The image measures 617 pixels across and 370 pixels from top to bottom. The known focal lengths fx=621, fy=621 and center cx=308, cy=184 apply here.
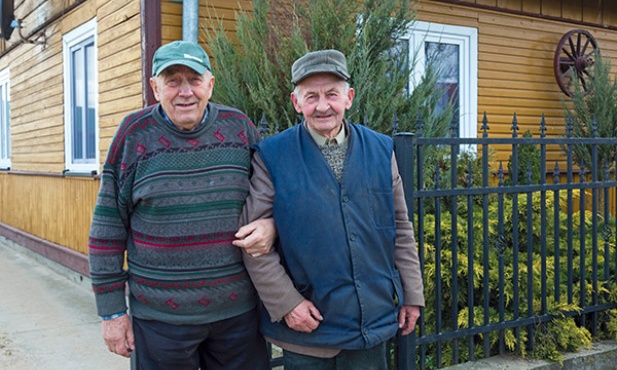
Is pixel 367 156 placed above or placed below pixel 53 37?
below

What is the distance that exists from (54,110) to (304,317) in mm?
6858

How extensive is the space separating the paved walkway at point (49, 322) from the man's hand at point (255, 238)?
Answer: 8.37 feet

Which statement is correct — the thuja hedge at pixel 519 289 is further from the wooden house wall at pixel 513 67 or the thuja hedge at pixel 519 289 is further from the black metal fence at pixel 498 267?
the wooden house wall at pixel 513 67

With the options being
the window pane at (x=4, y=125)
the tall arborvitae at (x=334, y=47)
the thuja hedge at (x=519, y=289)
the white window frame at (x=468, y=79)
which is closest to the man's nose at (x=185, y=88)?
the thuja hedge at (x=519, y=289)

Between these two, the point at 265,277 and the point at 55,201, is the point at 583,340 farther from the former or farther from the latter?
the point at 55,201

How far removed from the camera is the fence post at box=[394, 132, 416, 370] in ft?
10.3

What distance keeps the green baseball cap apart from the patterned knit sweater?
0.61 ft

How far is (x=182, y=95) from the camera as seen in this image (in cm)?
224

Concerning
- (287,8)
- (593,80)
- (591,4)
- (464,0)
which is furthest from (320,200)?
(591,4)

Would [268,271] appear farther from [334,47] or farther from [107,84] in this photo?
[107,84]

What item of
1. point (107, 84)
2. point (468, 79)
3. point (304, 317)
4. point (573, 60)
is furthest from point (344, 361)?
point (573, 60)

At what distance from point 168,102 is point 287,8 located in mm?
3372

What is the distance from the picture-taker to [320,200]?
2281mm

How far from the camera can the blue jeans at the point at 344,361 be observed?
2.35m
